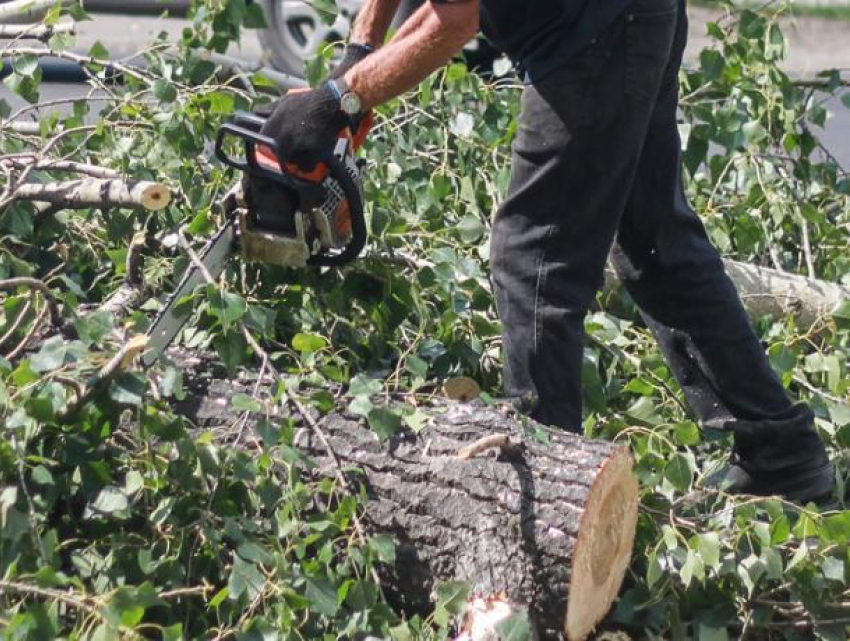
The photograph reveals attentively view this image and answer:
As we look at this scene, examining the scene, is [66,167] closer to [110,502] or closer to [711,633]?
[110,502]

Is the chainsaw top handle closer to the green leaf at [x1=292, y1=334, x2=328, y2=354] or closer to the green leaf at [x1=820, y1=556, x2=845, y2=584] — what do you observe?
the green leaf at [x1=292, y1=334, x2=328, y2=354]

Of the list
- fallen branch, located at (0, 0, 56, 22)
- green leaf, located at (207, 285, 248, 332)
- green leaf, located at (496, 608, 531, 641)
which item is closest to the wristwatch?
green leaf, located at (207, 285, 248, 332)

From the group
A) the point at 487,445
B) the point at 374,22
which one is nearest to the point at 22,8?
the point at 374,22

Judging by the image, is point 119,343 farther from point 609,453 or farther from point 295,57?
point 295,57

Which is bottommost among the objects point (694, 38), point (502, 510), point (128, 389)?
point (502, 510)

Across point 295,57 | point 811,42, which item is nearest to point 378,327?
point 295,57

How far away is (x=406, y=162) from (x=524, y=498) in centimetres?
161

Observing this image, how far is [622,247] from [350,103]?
897 millimetres

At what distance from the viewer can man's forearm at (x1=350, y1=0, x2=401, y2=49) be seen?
136 inches

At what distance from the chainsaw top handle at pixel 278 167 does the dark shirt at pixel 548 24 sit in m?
0.46

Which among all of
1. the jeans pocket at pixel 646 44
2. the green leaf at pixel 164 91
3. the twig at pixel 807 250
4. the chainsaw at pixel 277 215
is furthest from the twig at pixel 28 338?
the twig at pixel 807 250

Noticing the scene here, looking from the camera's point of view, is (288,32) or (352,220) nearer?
(352,220)

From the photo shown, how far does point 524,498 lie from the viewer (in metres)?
2.93

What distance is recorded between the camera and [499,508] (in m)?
2.93
